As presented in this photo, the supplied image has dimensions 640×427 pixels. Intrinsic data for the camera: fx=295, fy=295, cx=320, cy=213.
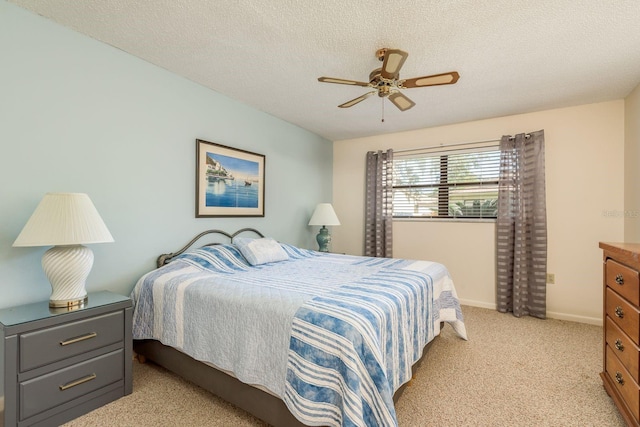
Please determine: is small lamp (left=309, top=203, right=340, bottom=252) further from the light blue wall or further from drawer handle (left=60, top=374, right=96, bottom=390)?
drawer handle (left=60, top=374, right=96, bottom=390)

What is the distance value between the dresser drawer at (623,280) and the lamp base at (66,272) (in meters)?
3.01

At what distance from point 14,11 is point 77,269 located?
5.24 feet

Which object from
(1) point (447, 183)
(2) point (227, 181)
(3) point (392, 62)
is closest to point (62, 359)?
(2) point (227, 181)

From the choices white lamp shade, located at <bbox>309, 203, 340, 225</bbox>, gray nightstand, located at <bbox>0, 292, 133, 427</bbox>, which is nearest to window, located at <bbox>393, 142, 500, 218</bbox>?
white lamp shade, located at <bbox>309, 203, 340, 225</bbox>

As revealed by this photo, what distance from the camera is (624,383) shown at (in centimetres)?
161

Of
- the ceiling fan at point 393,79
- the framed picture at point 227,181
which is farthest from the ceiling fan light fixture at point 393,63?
the framed picture at point 227,181

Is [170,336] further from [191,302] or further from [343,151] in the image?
[343,151]

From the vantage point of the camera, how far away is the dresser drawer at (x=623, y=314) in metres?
1.48

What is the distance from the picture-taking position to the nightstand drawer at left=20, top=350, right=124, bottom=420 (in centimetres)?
150

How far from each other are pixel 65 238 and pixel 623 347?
3127 millimetres

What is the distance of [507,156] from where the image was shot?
11.6ft

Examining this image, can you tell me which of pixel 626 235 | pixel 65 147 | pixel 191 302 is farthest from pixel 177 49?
pixel 626 235

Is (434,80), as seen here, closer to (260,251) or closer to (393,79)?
(393,79)

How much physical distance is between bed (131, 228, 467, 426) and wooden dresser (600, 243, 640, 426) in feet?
3.20
